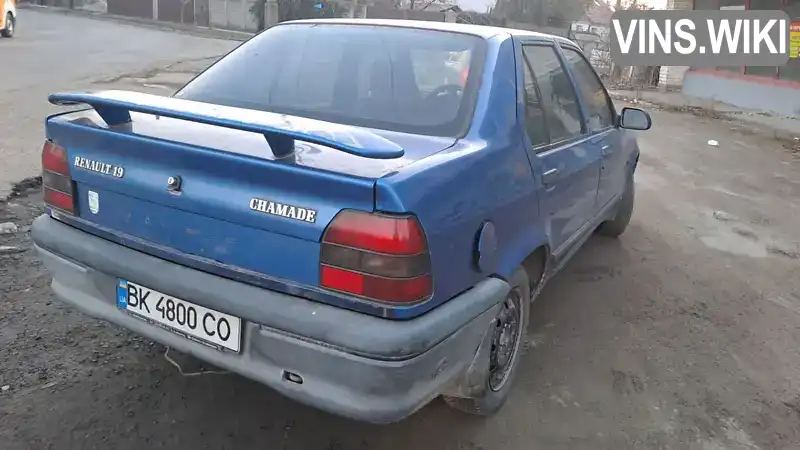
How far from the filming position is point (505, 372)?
9.88ft

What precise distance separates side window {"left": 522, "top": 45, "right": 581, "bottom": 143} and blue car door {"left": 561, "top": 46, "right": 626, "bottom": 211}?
186mm

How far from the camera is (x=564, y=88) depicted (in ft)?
11.8

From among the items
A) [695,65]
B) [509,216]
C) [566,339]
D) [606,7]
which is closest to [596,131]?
[566,339]

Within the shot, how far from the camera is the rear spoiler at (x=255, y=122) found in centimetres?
199

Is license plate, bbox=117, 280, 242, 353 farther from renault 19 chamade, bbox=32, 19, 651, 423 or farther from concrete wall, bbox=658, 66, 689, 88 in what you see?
concrete wall, bbox=658, 66, 689, 88

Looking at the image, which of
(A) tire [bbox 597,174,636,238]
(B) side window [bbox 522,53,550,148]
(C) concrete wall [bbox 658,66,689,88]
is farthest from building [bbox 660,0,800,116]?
(B) side window [bbox 522,53,550,148]

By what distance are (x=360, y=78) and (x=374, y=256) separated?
1.14 meters

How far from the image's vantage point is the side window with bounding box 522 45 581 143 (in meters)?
3.24

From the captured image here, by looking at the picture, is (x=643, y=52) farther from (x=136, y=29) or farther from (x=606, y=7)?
(x=606, y=7)

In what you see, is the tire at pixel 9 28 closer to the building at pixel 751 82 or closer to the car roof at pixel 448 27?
the building at pixel 751 82

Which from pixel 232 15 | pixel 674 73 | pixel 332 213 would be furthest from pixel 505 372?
pixel 232 15

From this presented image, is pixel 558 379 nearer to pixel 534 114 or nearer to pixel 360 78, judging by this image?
pixel 534 114

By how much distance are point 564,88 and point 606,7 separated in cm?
4649

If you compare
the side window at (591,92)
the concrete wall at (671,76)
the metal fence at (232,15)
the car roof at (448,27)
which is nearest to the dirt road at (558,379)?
the side window at (591,92)
